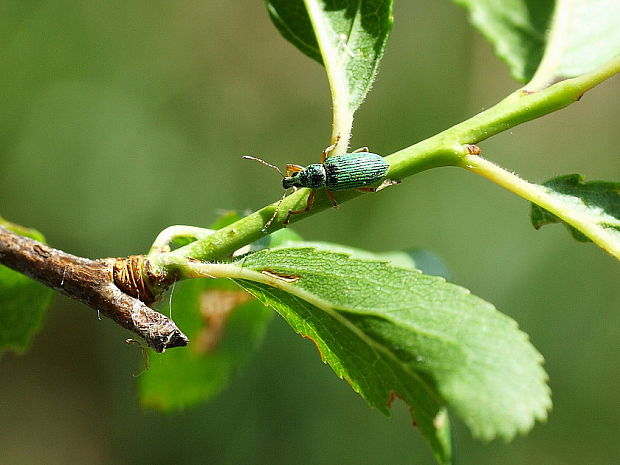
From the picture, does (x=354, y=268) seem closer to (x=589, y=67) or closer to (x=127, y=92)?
(x=589, y=67)

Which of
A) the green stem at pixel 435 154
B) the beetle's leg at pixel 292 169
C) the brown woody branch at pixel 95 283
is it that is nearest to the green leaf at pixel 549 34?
the green stem at pixel 435 154

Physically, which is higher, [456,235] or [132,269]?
[456,235]

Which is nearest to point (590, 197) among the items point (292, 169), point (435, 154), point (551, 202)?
point (551, 202)

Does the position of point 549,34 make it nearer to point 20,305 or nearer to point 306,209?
point 306,209

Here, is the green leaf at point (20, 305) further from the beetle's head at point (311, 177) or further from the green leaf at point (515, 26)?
the green leaf at point (515, 26)

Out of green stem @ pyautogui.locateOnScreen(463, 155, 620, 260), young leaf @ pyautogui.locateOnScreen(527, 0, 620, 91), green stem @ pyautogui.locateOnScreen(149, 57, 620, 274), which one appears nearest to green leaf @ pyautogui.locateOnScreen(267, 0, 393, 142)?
green stem @ pyautogui.locateOnScreen(149, 57, 620, 274)

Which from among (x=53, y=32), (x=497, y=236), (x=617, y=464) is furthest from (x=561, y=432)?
(x=53, y=32)

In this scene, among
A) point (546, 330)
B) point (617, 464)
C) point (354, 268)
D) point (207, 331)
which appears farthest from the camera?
point (546, 330)
